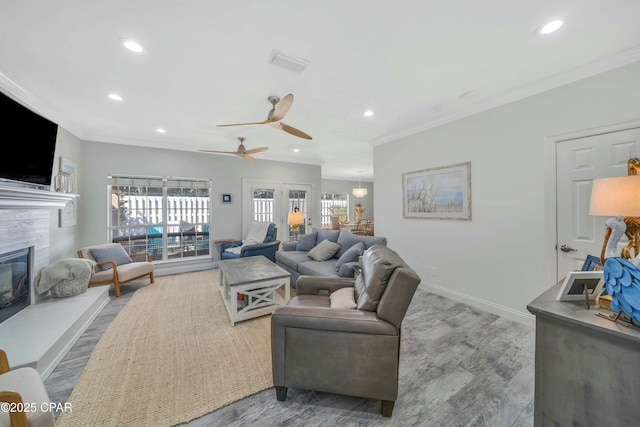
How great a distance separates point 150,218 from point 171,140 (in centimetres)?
162

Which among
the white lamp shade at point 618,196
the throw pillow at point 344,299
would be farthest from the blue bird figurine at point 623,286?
the throw pillow at point 344,299

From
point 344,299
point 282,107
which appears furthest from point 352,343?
point 282,107

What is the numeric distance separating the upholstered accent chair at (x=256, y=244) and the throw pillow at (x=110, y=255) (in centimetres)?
155

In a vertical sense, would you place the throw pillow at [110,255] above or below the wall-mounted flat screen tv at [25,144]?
below

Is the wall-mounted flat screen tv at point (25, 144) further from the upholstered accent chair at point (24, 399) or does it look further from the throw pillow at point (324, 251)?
the throw pillow at point (324, 251)

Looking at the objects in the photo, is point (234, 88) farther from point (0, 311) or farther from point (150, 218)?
point (150, 218)

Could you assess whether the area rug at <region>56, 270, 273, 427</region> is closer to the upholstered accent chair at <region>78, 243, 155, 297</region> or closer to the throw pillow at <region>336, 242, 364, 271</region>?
the upholstered accent chair at <region>78, 243, 155, 297</region>

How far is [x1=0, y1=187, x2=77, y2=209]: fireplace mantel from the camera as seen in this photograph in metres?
2.05

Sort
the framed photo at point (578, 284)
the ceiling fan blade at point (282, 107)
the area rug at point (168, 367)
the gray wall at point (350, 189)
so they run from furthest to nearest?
the gray wall at point (350, 189), the ceiling fan blade at point (282, 107), the area rug at point (168, 367), the framed photo at point (578, 284)

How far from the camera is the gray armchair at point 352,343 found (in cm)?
143

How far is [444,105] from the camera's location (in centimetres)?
300

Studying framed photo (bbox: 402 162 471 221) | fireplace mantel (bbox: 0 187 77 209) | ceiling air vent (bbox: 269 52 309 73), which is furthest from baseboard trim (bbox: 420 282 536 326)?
fireplace mantel (bbox: 0 187 77 209)

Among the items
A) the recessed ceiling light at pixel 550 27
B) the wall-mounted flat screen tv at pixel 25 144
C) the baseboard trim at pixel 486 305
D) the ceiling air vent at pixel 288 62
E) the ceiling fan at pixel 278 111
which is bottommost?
the baseboard trim at pixel 486 305

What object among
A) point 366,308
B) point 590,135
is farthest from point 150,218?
point 590,135
